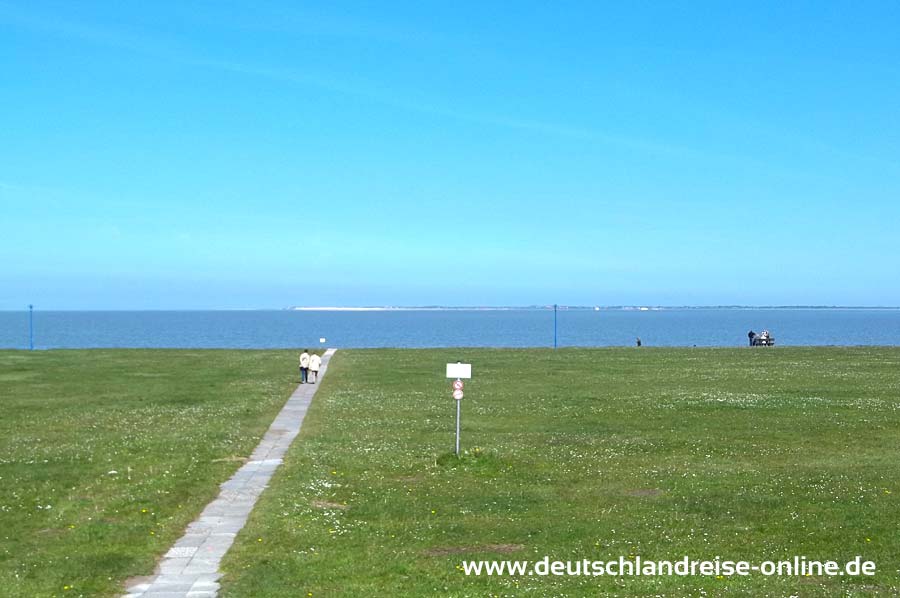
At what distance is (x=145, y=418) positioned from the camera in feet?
108

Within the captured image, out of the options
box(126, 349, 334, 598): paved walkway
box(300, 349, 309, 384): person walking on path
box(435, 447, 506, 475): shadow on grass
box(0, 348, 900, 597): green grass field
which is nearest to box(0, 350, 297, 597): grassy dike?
box(0, 348, 900, 597): green grass field

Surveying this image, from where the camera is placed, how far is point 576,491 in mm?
19609

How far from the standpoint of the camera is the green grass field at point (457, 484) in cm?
1354

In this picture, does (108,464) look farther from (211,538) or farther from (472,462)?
(211,538)

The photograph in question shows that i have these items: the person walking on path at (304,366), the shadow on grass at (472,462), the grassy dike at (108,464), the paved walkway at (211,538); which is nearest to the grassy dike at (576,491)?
the shadow on grass at (472,462)

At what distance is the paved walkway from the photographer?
41.3ft

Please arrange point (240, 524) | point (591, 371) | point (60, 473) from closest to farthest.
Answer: point (240, 524)
point (60, 473)
point (591, 371)

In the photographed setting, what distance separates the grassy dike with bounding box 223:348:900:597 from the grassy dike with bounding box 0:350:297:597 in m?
1.67

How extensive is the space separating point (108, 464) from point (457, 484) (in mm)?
8305

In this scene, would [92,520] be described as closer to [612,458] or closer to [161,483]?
[161,483]

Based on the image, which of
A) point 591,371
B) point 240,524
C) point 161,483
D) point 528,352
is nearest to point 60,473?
point 161,483

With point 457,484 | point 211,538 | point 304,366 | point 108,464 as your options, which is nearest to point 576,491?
point 457,484

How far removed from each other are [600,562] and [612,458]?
10551mm

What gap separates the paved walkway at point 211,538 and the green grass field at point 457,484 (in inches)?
11.1
